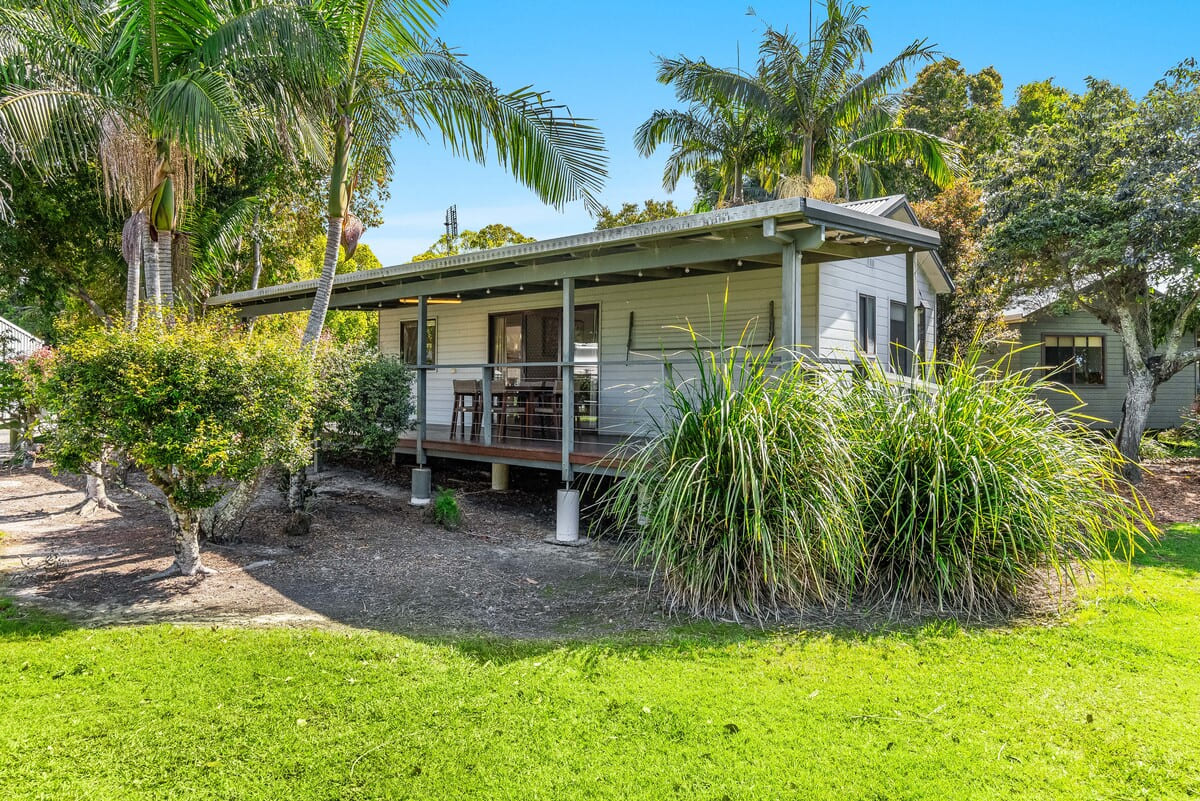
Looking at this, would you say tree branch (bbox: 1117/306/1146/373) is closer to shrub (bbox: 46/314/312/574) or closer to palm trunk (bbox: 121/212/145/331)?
shrub (bbox: 46/314/312/574)

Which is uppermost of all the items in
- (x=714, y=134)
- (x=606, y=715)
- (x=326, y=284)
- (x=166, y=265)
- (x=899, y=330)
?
(x=714, y=134)

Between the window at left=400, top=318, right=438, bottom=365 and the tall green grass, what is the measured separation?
8.49 meters

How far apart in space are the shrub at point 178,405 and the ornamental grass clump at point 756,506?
320 cm

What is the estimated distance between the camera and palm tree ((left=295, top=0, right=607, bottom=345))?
7.79 metres

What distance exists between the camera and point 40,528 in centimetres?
819

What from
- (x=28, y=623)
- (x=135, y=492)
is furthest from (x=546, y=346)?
(x=28, y=623)

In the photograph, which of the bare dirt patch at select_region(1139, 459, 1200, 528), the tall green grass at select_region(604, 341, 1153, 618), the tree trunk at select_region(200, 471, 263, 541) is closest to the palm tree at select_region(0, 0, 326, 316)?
the tree trunk at select_region(200, 471, 263, 541)

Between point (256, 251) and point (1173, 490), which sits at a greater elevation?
point (256, 251)

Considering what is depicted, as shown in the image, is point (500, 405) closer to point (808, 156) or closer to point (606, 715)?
point (606, 715)

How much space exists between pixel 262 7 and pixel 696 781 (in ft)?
23.8

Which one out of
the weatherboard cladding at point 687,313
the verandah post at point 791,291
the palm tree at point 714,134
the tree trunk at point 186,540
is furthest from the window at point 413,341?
the verandah post at point 791,291

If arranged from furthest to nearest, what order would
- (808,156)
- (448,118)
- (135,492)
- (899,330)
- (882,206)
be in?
(808,156) < (899,330) < (882,206) < (448,118) < (135,492)

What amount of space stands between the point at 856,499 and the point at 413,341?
32.6ft

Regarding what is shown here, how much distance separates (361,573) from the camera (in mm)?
6496
